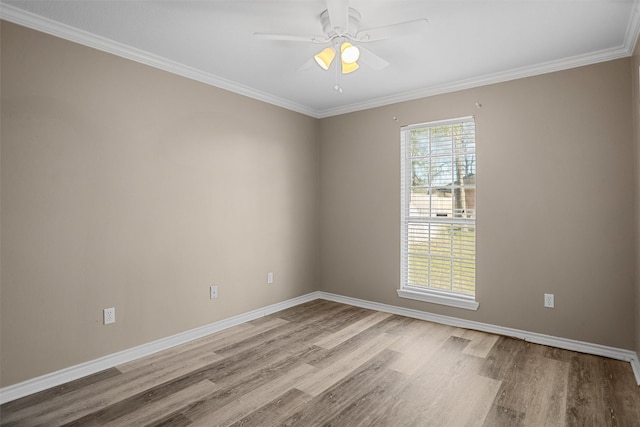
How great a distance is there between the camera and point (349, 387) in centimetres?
245

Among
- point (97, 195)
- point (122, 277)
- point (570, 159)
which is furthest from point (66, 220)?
point (570, 159)

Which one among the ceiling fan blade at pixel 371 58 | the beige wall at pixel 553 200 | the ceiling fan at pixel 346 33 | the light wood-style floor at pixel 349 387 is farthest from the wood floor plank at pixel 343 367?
the ceiling fan blade at pixel 371 58

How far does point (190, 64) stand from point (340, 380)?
298 cm

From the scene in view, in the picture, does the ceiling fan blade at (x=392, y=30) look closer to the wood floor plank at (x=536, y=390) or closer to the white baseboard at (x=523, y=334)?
the wood floor plank at (x=536, y=390)

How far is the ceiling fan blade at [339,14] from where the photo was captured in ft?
6.37

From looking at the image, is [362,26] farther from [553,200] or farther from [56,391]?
[56,391]

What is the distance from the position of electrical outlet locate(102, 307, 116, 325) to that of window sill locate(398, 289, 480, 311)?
2880 mm

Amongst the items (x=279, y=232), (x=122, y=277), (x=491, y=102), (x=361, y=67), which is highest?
(x=361, y=67)

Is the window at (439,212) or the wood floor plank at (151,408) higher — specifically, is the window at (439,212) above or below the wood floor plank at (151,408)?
above

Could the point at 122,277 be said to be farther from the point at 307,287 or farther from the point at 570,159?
the point at 570,159

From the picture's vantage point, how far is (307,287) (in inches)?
185

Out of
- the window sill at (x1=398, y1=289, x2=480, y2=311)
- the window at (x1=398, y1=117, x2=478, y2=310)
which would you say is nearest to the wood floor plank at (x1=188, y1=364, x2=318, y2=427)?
the window sill at (x1=398, y1=289, x2=480, y2=311)

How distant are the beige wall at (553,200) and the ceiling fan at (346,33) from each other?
1.61m

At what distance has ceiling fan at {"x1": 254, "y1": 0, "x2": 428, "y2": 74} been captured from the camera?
6.64 ft
